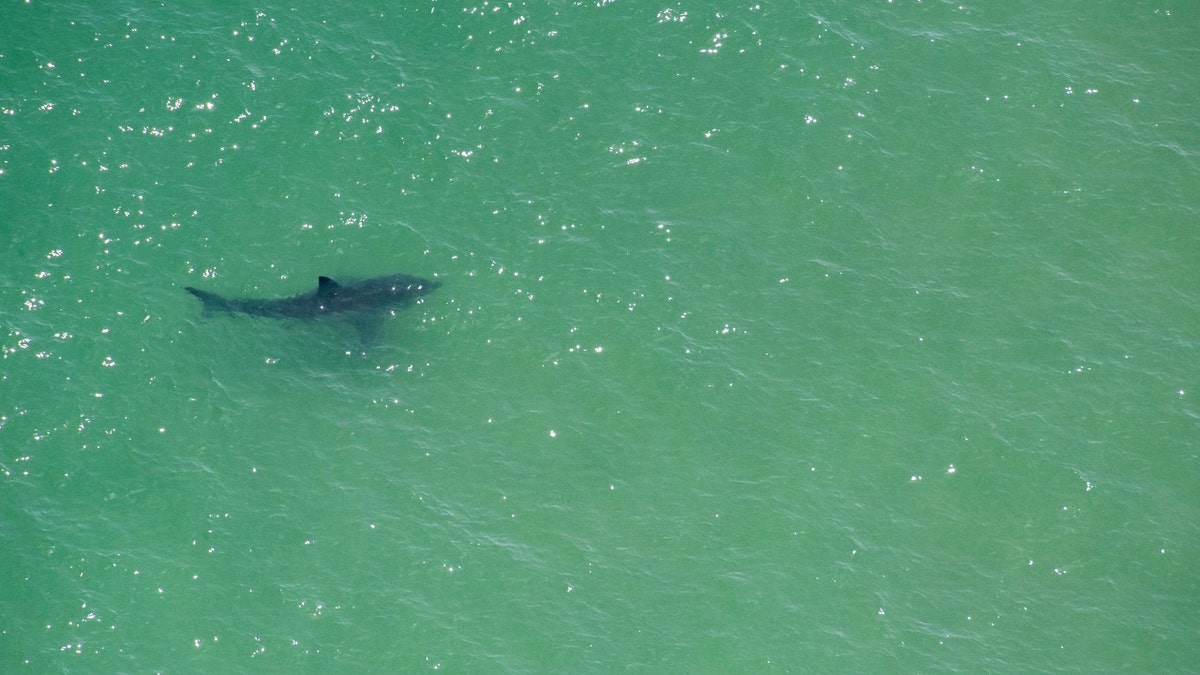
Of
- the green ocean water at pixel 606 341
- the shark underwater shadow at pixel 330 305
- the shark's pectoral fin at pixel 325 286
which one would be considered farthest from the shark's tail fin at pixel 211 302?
the shark's pectoral fin at pixel 325 286

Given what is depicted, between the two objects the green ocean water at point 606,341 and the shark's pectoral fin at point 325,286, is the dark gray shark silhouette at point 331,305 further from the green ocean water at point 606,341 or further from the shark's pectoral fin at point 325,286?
the green ocean water at point 606,341

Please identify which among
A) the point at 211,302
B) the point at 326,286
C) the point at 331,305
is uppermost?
the point at 326,286

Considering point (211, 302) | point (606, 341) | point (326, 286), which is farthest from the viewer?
point (606, 341)

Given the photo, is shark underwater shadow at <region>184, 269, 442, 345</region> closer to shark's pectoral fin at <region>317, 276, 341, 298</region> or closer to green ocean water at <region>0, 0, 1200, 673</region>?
shark's pectoral fin at <region>317, 276, 341, 298</region>

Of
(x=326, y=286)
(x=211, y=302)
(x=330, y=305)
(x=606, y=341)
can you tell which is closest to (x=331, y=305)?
(x=330, y=305)

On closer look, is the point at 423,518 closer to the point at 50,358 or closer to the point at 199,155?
the point at 50,358

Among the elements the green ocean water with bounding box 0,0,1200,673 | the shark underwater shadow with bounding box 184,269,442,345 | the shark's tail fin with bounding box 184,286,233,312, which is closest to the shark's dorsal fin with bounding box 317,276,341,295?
the shark underwater shadow with bounding box 184,269,442,345

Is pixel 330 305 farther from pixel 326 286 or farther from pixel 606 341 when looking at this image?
pixel 606 341
